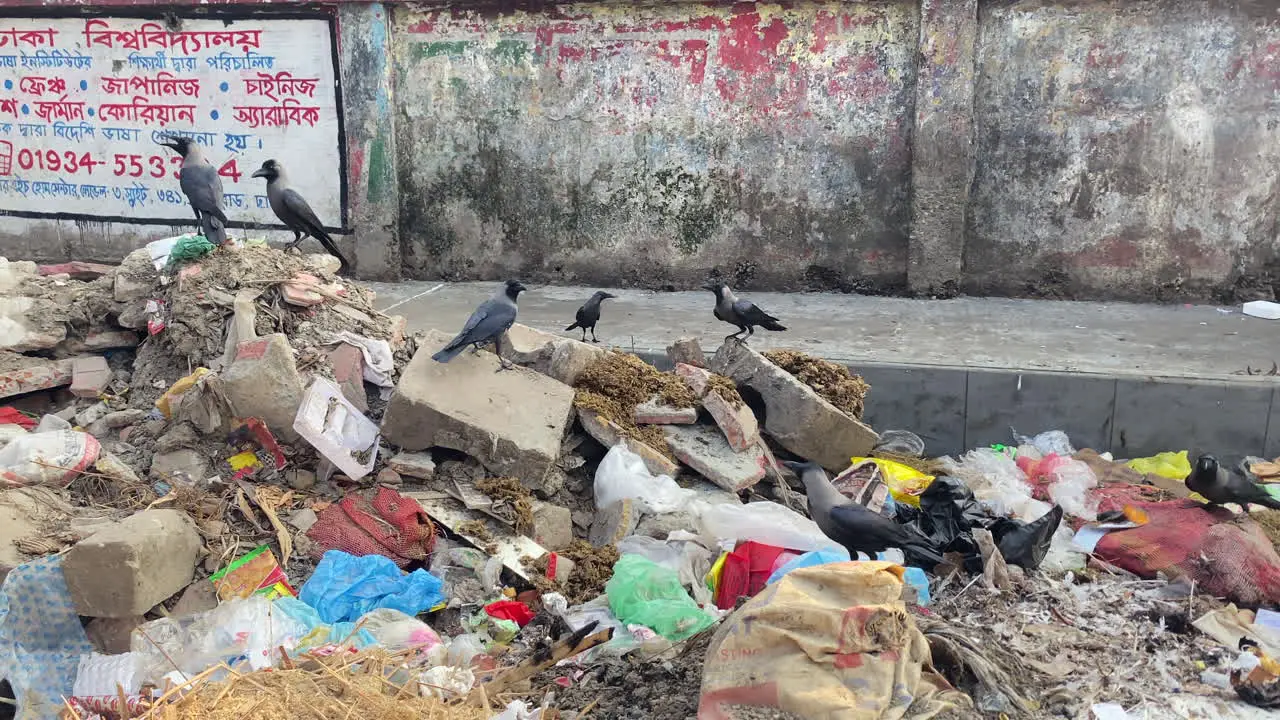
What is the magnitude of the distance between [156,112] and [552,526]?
279 inches

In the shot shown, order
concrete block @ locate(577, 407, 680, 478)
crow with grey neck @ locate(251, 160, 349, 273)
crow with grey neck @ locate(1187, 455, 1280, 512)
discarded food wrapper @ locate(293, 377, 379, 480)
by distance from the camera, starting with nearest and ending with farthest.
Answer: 1. discarded food wrapper @ locate(293, 377, 379, 480)
2. crow with grey neck @ locate(1187, 455, 1280, 512)
3. concrete block @ locate(577, 407, 680, 478)
4. crow with grey neck @ locate(251, 160, 349, 273)

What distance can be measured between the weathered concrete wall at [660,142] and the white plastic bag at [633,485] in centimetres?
435

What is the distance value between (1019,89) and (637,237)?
3350mm

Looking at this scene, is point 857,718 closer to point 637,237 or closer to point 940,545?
point 940,545

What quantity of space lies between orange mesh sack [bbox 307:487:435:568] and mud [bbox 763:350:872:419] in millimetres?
2233

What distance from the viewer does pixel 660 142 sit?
29.0ft

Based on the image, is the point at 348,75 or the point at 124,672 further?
the point at 348,75

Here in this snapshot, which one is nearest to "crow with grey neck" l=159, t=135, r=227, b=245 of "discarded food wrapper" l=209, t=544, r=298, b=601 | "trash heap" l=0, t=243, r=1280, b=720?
"trash heap" l=0, t=243, r=1280, b=720

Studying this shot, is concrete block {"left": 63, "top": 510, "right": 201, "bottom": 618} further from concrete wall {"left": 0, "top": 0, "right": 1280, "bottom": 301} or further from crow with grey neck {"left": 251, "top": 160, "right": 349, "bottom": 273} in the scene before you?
concrete wall {"left": 0, "top": 0, "right": 1280, "bottom": 301}

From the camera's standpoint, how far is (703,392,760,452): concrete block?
5188 mm

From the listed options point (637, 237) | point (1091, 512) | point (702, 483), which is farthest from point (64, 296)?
point (1091, 512)

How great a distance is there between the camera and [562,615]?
3.90 metres

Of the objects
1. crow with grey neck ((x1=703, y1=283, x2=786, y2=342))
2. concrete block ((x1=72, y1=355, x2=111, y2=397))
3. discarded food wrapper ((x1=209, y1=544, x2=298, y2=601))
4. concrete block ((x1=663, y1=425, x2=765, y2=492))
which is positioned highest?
crow with grey neck ((x1=703, y1=283, x2=786, y2=342))

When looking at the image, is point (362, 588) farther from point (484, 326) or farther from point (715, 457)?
point (715, 457)
